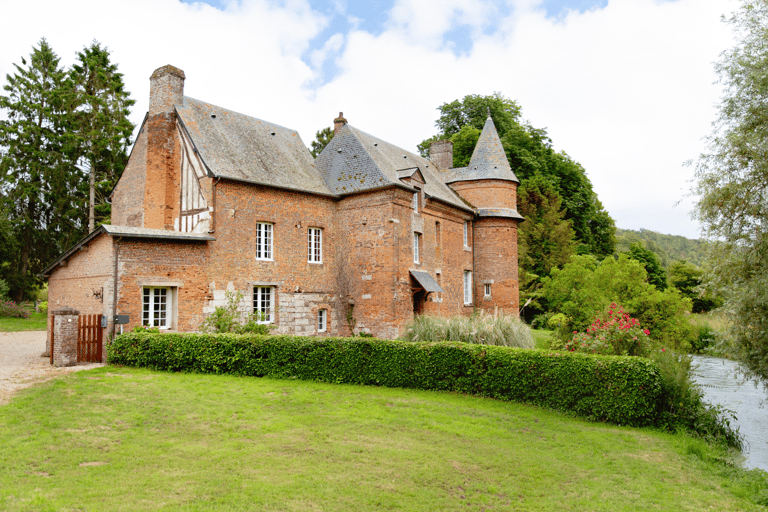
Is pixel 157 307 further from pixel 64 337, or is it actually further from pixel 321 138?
pixel 321 138

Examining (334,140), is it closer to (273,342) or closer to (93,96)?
(273,342)

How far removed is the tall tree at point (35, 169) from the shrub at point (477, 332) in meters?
25.8

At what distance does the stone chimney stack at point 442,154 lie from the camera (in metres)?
30.7

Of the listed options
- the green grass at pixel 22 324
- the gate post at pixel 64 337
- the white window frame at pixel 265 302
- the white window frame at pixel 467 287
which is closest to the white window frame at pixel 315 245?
the white window frame at pixel 265 302

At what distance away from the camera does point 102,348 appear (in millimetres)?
14172

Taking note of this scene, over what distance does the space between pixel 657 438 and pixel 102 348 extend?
13.4 meters

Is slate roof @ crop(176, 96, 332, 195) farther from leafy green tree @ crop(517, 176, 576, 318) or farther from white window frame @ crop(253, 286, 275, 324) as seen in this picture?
leafy green tree @ crop(517, 176, 576, 318)

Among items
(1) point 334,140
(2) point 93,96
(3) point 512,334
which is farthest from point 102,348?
(2) point 93,96

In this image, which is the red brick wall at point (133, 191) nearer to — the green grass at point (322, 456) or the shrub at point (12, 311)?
the green grass at point (322, 456)

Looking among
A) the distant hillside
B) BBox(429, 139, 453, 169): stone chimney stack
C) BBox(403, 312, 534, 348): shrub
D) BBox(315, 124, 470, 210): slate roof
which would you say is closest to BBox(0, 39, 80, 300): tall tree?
BBox(315, 124, 470, 210): slate roof

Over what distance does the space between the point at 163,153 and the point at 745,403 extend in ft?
66.2

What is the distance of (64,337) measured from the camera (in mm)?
13250

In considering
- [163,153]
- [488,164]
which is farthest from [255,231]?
[488,164]

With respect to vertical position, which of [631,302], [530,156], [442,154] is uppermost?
[530,156]
